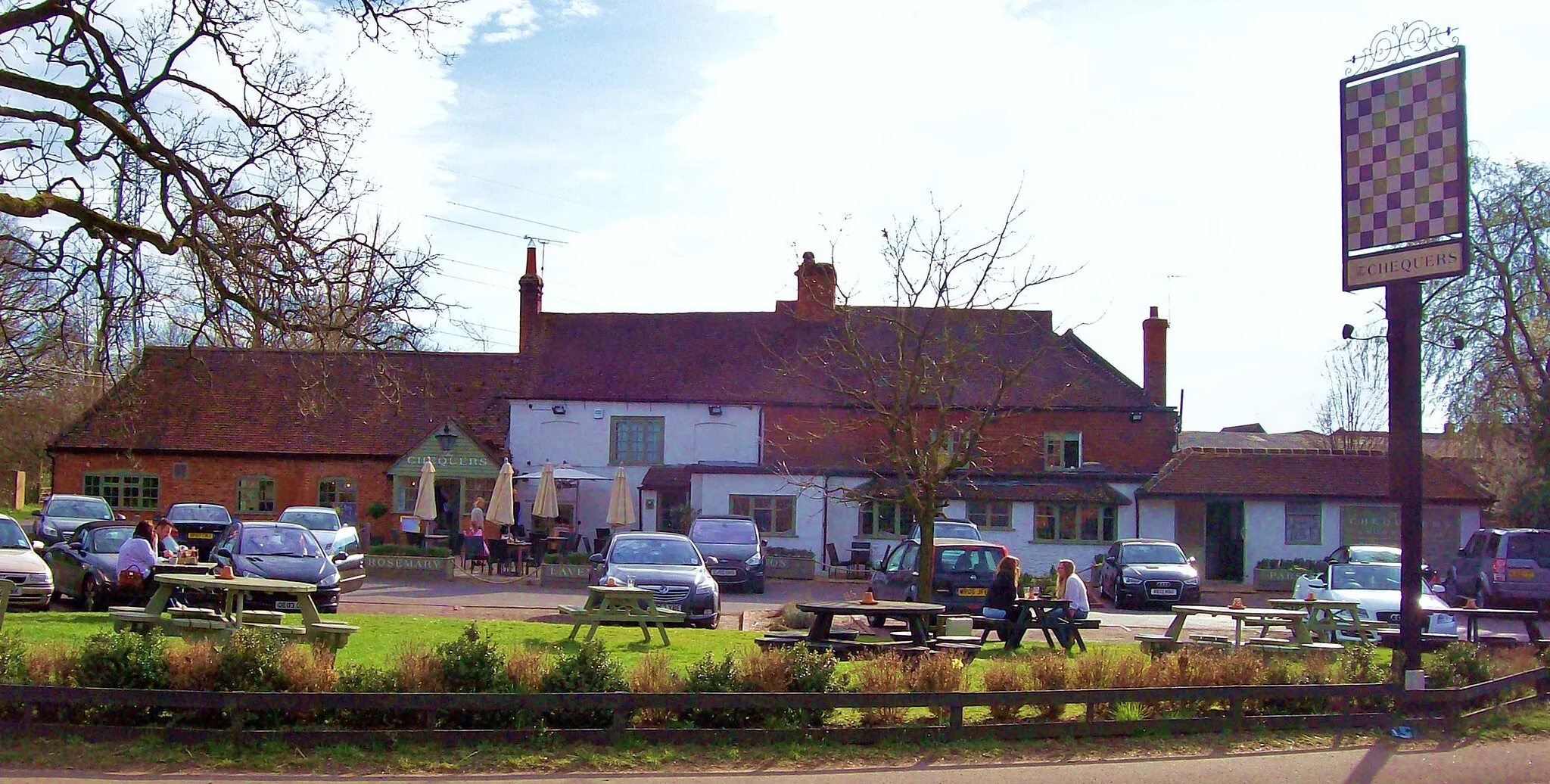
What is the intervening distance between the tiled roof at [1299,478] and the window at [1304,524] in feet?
1.63

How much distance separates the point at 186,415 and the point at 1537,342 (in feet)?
123

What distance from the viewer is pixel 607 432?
37.7 metres

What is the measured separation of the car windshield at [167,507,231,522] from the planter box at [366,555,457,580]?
3.22m

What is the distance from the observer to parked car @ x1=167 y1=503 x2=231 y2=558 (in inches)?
987

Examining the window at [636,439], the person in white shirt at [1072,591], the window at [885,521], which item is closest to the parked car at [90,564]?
the person in white shirt at [1072,591]

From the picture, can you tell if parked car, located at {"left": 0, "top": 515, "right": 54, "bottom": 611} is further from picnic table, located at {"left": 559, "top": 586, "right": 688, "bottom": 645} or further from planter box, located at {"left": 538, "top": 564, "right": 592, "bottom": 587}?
planter box, located at {"left": 538, "top": 564, "right": 592, "bottom": 587}

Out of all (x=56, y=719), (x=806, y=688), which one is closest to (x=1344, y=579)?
(x=806, y=688)

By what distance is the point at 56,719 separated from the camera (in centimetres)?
923

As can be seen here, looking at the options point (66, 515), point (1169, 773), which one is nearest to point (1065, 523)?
point (66, 515)

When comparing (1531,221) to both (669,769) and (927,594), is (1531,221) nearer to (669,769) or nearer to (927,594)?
(927,594)

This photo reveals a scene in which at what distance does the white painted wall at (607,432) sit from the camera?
1471 inches

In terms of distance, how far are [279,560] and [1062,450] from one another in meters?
24.8

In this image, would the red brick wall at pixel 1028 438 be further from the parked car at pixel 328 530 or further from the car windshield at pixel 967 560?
the car windshield at pixel 967 560

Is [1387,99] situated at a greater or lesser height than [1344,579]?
greater
